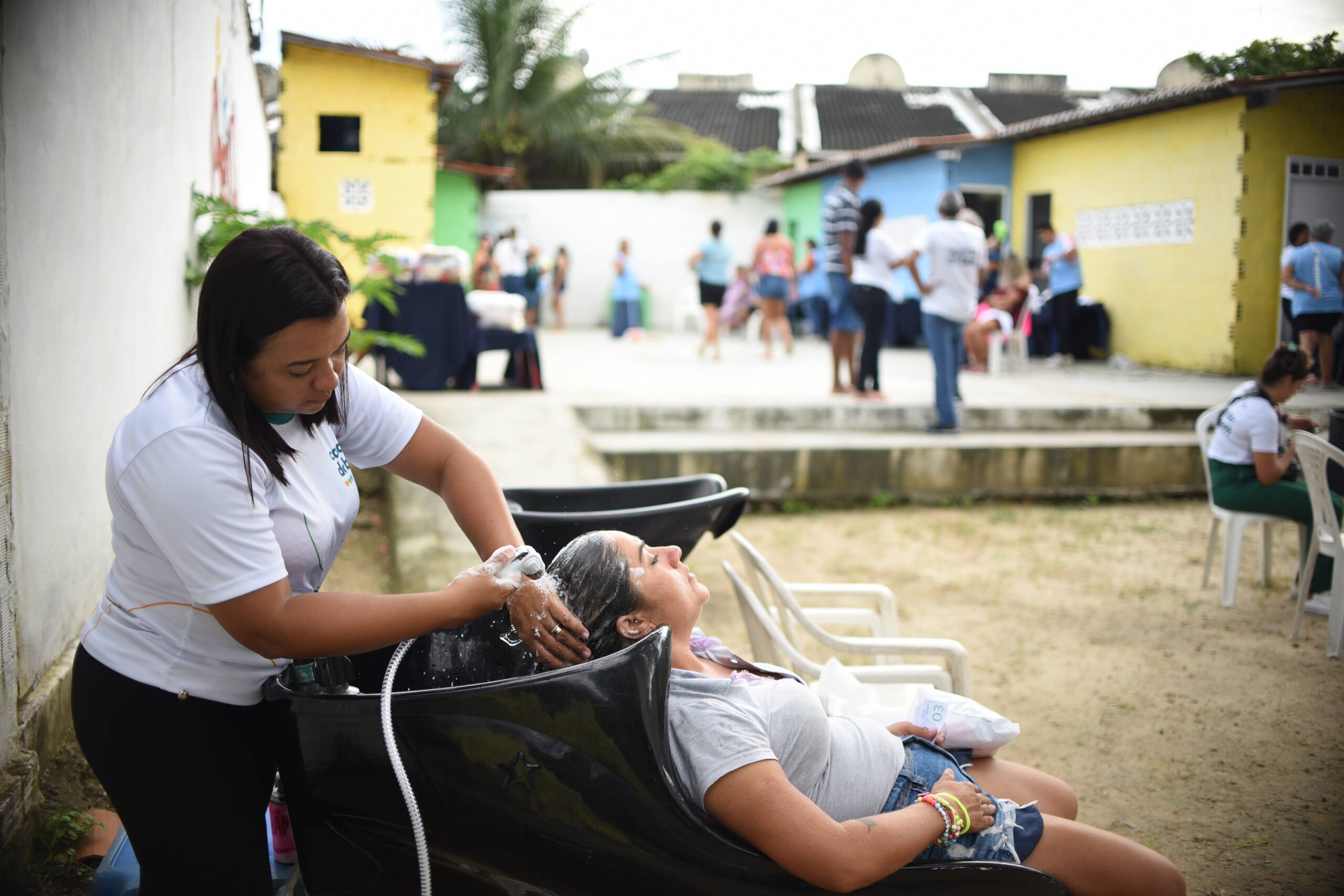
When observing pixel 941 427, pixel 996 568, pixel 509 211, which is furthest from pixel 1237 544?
pixel 509 211

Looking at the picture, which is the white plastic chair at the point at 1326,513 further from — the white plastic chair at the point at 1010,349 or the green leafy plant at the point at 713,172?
the green leafy plant at the point at 713,172

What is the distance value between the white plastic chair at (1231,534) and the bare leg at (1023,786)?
3121mm

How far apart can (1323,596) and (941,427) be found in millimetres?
3407

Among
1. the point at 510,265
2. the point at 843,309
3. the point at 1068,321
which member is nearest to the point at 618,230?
the point at 510,265

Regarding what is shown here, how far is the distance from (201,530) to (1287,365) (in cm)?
461

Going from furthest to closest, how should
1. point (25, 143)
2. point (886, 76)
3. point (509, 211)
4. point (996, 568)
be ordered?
1. point (886, 76)
2. point (509, 211)
3. point (996, 568)
4. point (25, 143)

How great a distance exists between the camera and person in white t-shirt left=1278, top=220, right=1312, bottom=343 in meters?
4.19

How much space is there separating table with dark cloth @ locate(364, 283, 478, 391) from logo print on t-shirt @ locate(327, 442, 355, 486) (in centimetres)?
660

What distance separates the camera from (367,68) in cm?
1230

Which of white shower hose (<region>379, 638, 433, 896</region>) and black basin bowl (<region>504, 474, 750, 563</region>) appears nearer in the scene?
white shower hose (<region>379, 638, 433, 896</region>)

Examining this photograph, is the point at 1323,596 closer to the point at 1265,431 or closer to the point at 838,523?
the point at 1265,431

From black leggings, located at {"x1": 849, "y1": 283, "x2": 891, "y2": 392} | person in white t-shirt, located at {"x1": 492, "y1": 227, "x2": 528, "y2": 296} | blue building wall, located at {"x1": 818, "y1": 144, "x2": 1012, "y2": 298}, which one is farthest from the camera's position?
person in white t-shirt, located at {"x1": 492, "y1": 227, "x2": 528, "y2": 296}

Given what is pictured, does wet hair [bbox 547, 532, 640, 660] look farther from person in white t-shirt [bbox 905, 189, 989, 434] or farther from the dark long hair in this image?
person in white t-shirt [bbox 905, 189, 989, 434]

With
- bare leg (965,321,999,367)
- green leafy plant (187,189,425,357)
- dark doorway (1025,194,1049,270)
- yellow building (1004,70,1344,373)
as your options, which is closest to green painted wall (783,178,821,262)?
dark doorway (1025,194,1049,270)
